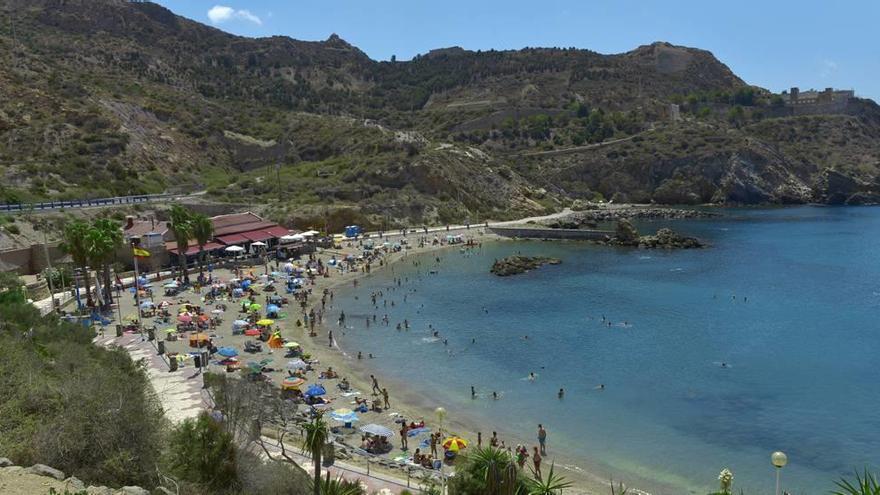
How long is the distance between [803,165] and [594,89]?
53.6 m

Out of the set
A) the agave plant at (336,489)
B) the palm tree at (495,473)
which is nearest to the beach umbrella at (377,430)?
the agave plant at (336,489)

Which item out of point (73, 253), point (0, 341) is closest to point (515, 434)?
point (0, 341)

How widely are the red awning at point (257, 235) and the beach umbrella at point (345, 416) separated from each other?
3939cm

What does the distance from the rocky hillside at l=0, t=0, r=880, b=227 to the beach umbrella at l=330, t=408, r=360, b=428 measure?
46.4 meters

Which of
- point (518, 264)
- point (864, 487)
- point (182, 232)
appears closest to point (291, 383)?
point (864, 487)

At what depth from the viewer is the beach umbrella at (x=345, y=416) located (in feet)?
87.9

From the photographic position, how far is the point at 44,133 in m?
75.9

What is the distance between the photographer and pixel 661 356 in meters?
37.2

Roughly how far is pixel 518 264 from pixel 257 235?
25.4 metres

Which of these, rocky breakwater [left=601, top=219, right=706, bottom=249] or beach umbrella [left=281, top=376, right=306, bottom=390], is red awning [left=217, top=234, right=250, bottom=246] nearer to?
beach umbrella [left=281, top=376, right=306, bottom=390]

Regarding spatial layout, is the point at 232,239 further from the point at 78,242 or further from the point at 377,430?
the point at 377,430

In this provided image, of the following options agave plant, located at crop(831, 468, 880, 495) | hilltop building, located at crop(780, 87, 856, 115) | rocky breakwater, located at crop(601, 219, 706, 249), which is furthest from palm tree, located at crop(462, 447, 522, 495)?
hilltop building, located at crop(780, 87, 856, 115)

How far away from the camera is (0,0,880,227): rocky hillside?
270ft

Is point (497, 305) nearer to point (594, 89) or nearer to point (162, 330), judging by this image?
point (162, 330)
